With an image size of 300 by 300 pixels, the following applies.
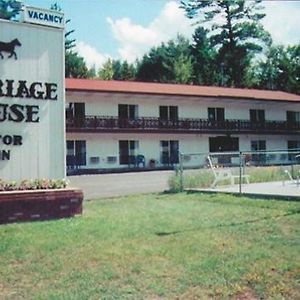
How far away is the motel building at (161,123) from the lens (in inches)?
1321

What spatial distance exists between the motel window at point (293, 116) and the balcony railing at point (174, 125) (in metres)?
0.72

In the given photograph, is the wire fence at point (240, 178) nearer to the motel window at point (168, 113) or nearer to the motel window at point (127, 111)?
the motel window at point (127, 111)

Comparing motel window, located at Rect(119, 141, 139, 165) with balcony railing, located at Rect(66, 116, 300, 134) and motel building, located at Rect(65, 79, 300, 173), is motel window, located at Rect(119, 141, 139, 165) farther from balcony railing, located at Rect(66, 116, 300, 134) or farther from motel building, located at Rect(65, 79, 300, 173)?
balcony railing, located at Rect(66, 116, 300, 134)

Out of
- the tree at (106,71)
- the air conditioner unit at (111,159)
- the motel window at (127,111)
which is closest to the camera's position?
the air conditioner unit at (111,159)

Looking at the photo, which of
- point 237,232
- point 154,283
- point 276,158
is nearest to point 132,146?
point 276,158

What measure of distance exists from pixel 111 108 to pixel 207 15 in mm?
26684

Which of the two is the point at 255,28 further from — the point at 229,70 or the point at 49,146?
the point at 49,146

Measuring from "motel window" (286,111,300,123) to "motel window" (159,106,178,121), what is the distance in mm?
11798

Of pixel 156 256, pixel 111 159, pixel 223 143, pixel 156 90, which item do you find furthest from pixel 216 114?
pixel 156 256

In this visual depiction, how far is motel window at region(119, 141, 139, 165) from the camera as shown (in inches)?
1379

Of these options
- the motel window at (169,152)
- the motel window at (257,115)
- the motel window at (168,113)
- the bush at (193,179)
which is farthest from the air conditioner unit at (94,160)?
the bush at (193,179)

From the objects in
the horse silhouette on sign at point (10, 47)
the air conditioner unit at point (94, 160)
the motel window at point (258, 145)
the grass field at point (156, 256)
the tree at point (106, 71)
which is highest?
the tree at point (106, 71)

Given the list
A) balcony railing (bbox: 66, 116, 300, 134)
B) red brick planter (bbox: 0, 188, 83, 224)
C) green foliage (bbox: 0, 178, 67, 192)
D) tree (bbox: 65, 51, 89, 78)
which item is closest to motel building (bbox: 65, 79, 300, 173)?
balcony railing (bbox: 66, 116, 300, 134)

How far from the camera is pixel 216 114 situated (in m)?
39.8
